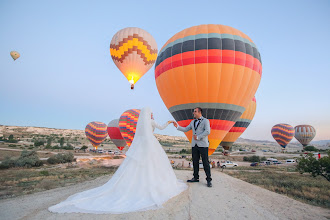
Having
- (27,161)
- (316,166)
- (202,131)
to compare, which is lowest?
(27,161)

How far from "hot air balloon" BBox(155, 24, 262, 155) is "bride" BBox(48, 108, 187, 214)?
22.1 feet

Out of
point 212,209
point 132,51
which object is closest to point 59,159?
point 132,51

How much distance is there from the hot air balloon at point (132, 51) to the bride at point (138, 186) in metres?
15.6

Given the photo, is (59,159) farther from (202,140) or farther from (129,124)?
(202,140)

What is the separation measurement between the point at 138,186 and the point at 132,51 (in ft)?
56.7

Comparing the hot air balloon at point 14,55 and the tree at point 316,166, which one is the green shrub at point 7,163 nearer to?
the hot air balloon at point 14,55

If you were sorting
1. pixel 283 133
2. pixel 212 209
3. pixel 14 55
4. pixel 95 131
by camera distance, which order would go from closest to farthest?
pixel 212 209 → pixel 14 55 → pixel 95 131 → pixel 283 133

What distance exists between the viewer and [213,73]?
11.3 m

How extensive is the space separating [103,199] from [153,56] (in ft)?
61.3

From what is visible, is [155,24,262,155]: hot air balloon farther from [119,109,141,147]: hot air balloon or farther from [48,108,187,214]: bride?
[119,109,141,147]: hot air balloon

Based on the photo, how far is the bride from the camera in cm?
394

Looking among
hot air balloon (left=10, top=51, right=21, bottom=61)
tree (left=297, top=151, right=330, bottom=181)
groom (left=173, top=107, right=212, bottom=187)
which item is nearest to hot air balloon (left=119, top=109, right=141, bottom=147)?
hot air balloon (left=10, top=51, right=21, bottom=61)

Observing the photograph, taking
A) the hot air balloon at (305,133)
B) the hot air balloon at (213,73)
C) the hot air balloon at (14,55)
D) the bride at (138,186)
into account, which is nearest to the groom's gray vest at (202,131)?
the bride at (138,186)

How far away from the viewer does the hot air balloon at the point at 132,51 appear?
19578 millimetres
